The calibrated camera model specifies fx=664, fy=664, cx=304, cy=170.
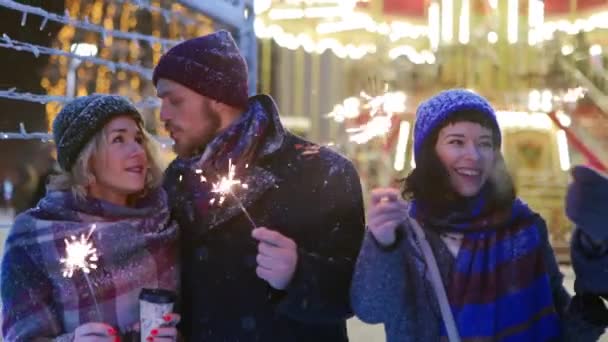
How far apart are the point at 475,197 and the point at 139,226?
96 centimetres

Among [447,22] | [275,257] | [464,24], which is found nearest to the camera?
[275,257]

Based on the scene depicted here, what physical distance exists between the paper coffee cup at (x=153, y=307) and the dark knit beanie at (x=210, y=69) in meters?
0.65

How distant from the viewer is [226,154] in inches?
76.4

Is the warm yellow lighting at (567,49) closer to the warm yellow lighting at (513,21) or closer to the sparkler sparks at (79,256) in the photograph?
the warm yellow lighting at (513,21)

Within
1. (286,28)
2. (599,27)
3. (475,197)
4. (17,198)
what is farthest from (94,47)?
(599,27)

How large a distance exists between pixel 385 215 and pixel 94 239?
2.70 ft

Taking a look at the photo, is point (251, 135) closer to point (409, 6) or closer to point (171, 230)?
point (171, 230)

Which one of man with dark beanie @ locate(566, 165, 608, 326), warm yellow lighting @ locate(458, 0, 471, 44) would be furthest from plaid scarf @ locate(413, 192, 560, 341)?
warm yellow lighting @ locate(458, 0, 471, 44)

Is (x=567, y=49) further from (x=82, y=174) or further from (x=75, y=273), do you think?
(x=75, y=273)

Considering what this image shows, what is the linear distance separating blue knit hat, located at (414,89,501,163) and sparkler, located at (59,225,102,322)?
0.96 metres

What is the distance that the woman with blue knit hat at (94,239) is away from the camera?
181 centimetres

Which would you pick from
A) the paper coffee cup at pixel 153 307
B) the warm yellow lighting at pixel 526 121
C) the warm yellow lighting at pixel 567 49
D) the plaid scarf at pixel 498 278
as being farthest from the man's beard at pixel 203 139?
the warm yellow lighting at pixel 526 121

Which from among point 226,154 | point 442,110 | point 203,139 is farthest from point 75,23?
point 442,110

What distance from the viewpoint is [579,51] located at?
8539 millimetres
